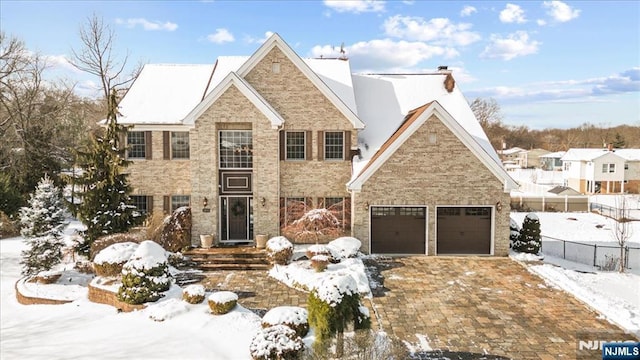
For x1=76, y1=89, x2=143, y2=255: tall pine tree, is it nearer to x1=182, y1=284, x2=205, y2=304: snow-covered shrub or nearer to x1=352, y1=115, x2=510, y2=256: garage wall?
x1=182, y1=284, x2=205, y2=304: snow-covered shrub

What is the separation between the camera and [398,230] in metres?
19.9

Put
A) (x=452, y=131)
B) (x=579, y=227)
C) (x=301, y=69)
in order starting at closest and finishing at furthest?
(x=452, y=131) < (x=301, y=69) < (x=579, y=227)

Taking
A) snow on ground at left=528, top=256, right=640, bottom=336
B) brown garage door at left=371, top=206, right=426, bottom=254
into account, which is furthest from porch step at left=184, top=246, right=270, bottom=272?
snow on ground at left=528, top=256, right=640, bottom=336

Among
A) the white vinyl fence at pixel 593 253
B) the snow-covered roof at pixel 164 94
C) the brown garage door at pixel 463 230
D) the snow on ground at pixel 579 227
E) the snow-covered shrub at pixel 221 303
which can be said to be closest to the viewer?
the snow-covered shrub at pixel 221 303

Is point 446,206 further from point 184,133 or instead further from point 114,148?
point 114,148

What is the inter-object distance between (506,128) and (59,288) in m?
118

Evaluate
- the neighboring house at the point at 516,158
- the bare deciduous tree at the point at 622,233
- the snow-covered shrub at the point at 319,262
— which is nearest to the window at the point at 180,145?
the snow-covered shrub at the point at 319,262

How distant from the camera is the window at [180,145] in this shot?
2166cm

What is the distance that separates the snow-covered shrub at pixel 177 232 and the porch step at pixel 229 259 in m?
0.73

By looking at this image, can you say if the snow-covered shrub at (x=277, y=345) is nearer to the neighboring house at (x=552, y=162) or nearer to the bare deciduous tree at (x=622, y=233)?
the bare deciduous tree at (x=622, y=233)

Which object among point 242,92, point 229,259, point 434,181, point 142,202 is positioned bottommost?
point 229,259

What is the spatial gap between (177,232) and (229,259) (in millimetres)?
3070

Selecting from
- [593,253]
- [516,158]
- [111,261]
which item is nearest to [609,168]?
[593,253]

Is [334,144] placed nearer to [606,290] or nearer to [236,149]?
[236,149]
